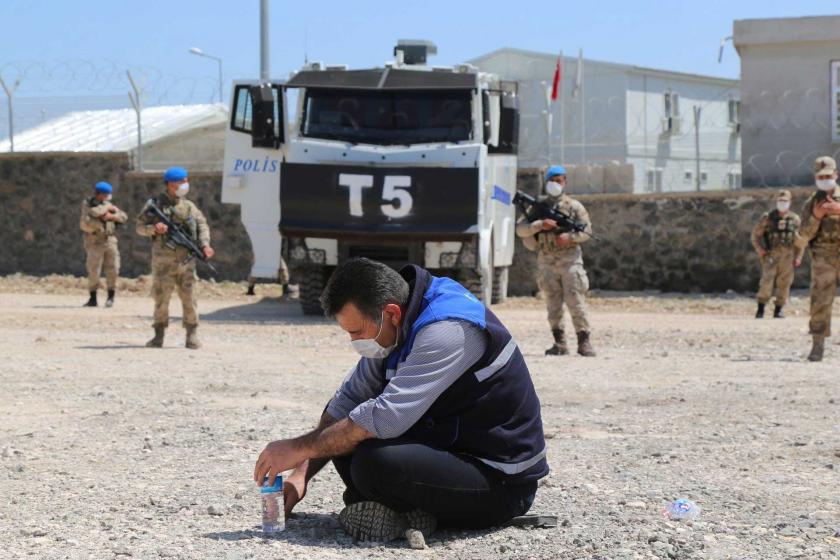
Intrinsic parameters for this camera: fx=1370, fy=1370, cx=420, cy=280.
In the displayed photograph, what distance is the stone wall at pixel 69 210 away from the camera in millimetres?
22641

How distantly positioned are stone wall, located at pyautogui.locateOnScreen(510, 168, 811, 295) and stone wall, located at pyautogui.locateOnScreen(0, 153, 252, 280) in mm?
5077

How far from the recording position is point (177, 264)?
12.7 m

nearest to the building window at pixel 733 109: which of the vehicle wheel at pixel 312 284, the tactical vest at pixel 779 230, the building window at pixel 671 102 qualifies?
the building window at pixel 671 102

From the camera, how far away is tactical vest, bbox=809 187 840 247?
11.4 m

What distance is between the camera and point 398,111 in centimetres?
1533

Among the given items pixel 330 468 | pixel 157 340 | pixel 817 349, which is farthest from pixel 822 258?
pixel 330 468

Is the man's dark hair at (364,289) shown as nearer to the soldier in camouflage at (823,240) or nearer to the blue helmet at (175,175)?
the soldier in camouflage at (823,240)

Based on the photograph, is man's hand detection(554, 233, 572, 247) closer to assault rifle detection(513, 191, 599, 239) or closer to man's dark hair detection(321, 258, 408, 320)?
assault rifle detection(513, 191, 599, 239)

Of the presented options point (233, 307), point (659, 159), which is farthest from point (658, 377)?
point (659, 159)

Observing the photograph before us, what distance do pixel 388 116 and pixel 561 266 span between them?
3823mm

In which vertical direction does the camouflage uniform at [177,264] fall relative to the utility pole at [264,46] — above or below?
below

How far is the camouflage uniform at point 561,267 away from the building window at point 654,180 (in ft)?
51.7

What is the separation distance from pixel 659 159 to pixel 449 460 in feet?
78.3

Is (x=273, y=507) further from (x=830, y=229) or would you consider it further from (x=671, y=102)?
(x=671, y=102)
